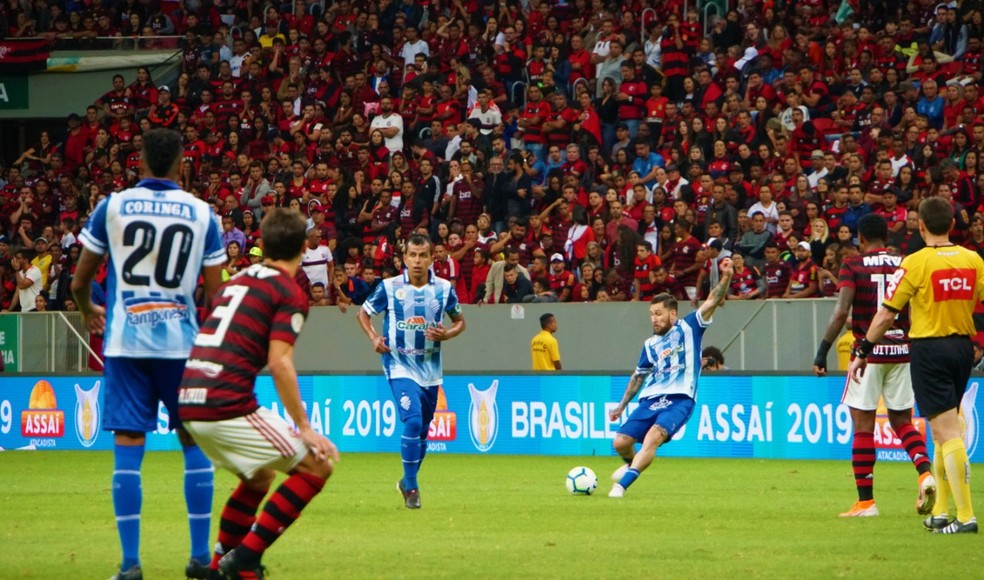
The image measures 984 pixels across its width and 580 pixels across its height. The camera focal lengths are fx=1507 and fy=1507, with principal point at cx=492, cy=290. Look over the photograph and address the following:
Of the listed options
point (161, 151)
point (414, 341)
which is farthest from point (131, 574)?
point (414, 341)

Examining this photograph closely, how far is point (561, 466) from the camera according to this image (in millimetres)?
18062

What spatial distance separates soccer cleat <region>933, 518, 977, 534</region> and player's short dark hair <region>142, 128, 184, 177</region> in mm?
5598

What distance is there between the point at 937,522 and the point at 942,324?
136 cm

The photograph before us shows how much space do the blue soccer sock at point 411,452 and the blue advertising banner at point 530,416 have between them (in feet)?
24.6

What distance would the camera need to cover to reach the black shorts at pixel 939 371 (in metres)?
9.73

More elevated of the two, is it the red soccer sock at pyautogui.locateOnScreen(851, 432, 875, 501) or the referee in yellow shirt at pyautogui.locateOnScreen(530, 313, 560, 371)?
the red soccer sock at pyautogui.locateOnScreen(851, 432, 875, 501)

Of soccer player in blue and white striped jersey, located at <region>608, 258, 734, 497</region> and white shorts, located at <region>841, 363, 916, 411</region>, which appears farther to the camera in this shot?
soccer player in blue and white striped jersey, located at <region>608, 258, 734, 497</region>

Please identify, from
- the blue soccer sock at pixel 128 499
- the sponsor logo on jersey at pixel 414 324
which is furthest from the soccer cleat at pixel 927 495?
the blue soccer sock at pixel 128 499

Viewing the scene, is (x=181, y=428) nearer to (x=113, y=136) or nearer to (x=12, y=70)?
(x=113, y=136)

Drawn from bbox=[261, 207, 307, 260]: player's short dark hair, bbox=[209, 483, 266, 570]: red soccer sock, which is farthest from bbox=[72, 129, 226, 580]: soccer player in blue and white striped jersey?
bbox=[261, 207, 307, 260]: player's short dark hair

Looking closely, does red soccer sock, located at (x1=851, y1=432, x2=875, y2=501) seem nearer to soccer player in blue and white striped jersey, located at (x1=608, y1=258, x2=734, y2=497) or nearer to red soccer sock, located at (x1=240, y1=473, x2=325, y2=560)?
soccer player in blue and white striped jersey, located at (x1=608, y1=258, x2=734, y2=497)

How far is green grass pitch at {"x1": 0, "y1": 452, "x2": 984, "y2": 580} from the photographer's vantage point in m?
8.38

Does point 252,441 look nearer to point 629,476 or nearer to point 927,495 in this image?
point 927,495

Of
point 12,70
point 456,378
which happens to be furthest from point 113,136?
point 456,378
